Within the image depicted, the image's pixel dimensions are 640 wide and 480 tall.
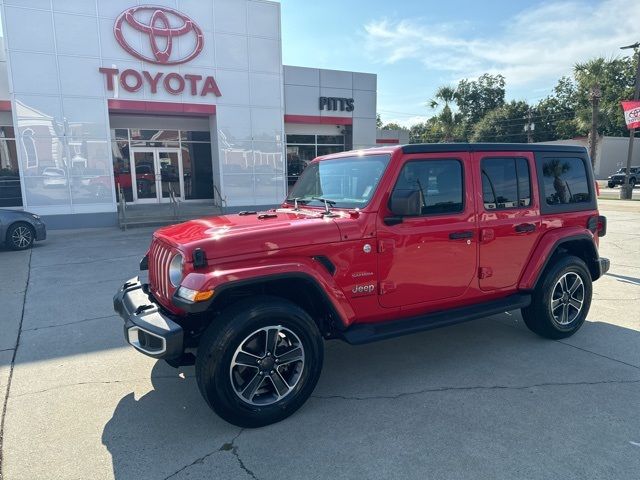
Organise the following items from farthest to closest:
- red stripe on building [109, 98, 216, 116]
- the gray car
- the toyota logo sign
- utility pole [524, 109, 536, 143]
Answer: utility pole [524, 109, 536, 143] → red stripe on building [109, 98, 216, 116] → the toyota logo sign → the gray car

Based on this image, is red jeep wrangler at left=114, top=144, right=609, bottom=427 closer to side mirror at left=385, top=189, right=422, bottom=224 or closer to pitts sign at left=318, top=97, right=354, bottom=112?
side mirror at left=385, top=189, right=422, bottom=224

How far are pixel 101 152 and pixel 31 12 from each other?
449cm

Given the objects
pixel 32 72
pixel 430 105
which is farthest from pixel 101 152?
pixel 430 105

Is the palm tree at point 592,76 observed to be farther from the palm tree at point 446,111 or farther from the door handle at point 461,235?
the door handle at point 461,235

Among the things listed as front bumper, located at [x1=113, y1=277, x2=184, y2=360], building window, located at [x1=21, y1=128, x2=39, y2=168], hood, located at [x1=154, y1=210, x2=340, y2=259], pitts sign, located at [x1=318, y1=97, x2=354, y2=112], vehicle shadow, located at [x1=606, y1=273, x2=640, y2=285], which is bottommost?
vehicle shadow, located at [x1=606, y1=273, x2=640, y2=285]

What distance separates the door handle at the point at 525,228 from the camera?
4238 mm

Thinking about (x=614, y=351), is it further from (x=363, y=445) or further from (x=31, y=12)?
(x=31, y=12)

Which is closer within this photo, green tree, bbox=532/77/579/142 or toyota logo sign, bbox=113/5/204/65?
toyota logo sign, bbox=113/5/204/65

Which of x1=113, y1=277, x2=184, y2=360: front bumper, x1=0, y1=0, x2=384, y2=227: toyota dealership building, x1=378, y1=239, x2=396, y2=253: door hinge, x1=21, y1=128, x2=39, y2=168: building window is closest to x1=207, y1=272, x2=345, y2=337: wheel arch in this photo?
x1=113, y1=277, x2=184, y2=360: front bumper

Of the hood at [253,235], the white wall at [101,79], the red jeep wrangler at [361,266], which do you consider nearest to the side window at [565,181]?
the red jeep wrangler at [361,266]

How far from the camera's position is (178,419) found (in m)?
3.27

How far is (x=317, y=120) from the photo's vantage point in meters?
19.5

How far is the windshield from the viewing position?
3.69 m

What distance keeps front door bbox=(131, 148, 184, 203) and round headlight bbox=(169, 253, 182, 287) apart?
15727 mm
